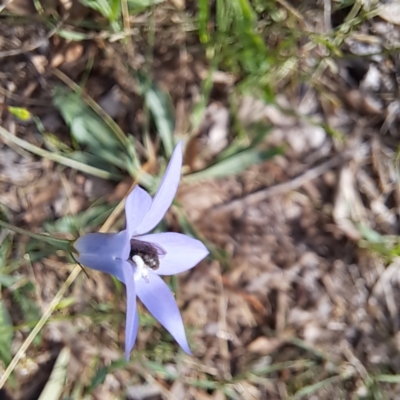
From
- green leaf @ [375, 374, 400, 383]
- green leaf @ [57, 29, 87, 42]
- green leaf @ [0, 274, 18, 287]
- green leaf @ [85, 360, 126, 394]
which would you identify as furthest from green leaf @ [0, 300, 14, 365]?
green leaf @ [375, 374, 400, 383]

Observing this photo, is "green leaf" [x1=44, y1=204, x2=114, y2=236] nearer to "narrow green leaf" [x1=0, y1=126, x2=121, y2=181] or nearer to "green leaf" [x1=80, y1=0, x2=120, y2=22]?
"narrow green leaf" [x1=0, y1=126, x2=121, y2=181]

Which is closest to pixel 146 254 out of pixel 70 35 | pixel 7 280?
pixel 7 280

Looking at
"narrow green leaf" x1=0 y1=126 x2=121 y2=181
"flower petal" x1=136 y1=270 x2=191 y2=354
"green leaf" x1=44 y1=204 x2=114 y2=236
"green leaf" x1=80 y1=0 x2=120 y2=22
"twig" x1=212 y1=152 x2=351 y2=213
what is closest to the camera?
"flower petal" x1=136 y1=270 x2=191 y2=354

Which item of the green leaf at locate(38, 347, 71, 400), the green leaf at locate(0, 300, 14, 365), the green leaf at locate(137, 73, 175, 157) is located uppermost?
the green leaf at locate(137, 73, 175, 157)

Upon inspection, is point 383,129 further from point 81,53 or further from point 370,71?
point 81,53

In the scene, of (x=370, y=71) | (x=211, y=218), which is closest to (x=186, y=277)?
(x=211, y=218)

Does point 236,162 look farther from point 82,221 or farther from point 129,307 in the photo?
point 129,307

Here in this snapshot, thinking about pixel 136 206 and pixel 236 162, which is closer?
pixel 136 206
